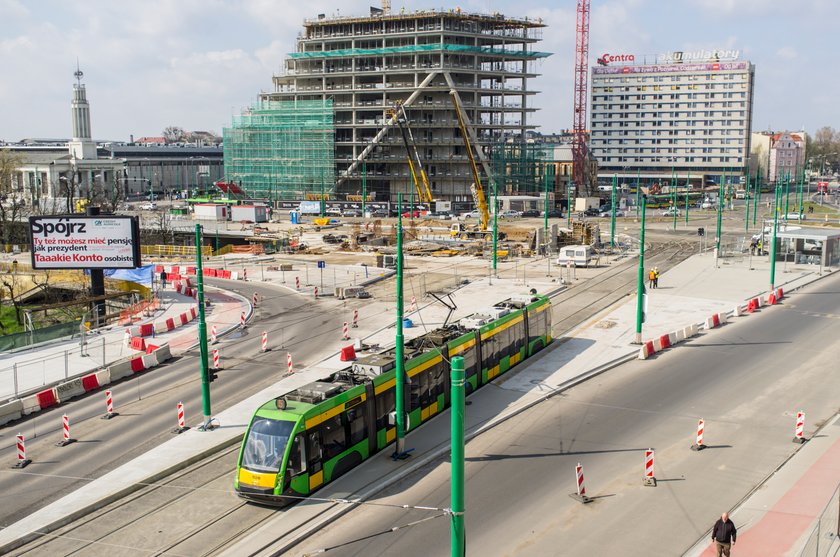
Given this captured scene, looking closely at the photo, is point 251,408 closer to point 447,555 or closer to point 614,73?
point 447,555

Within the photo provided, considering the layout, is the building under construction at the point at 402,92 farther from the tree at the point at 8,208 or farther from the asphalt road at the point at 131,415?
the asphalt road at the point at 131,415

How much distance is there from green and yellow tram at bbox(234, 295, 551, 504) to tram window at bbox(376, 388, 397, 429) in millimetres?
27

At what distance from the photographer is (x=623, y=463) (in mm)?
21344

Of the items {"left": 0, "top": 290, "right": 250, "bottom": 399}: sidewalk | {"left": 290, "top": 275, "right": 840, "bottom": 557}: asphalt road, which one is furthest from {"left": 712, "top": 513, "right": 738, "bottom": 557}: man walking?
{"left": 0, "top": 290, "right": 250, "bottom": 399}: sidewalk

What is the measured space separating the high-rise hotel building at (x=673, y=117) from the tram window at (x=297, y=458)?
174031 mm

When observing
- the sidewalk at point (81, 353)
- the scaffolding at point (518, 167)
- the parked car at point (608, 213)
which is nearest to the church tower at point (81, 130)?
the scaffolding at point (518, 167)

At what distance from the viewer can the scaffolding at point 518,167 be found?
138 metres

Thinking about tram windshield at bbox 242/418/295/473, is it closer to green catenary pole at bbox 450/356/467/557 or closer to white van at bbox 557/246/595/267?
green catenary pole at bbox 450/356/467/557

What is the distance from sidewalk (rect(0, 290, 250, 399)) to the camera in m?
31.6

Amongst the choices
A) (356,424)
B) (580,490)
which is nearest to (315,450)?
(356,424)

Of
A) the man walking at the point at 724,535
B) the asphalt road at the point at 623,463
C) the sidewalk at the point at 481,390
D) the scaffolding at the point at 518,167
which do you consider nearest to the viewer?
the man walking at the point at 724,535

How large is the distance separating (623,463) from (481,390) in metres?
7.69

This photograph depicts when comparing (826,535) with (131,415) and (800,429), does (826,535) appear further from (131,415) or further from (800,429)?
(131,415)

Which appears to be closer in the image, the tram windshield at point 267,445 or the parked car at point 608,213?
the tram windshield at point 267,445
